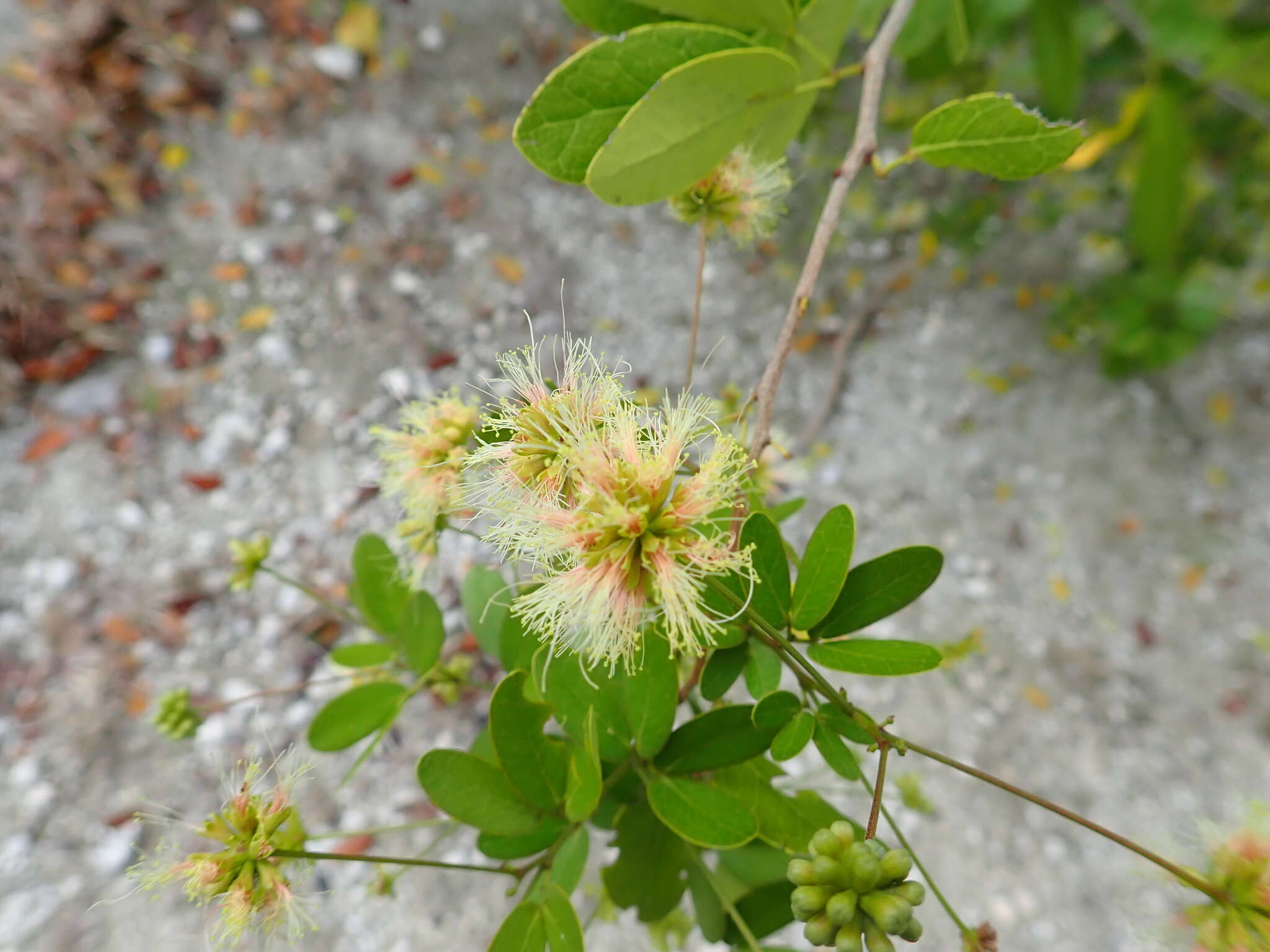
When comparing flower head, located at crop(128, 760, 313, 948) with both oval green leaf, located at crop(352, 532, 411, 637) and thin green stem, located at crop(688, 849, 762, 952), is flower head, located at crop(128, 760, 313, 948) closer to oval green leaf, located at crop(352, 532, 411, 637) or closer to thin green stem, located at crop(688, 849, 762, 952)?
oval green leaf, located at crop(352, 532, 411, 637)

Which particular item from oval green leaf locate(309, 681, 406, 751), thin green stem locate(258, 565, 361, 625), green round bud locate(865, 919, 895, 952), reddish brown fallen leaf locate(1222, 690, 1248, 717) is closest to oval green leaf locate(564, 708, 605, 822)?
green round bud locate(865, 919, 895, 952)

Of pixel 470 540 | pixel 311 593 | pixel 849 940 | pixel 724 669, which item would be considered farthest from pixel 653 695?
pixel 470 540

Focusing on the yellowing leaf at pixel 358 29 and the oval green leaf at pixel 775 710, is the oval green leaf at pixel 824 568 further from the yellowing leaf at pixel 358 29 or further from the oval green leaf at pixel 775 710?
the yellowing leaf at pixel 358 29

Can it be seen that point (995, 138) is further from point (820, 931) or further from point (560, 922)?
point (560, 922)

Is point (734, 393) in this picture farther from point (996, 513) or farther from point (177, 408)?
point (177, 408)

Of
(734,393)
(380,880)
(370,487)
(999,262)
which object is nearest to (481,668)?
(370,487)

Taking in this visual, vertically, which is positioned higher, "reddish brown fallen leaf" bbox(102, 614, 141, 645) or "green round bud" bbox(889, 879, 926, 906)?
"green round bud" bbox(889, 879, 926, 906)

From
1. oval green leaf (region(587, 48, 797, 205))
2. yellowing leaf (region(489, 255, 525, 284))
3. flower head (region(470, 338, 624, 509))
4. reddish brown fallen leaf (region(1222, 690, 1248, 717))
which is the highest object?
oval green leaf (region(587, 48, 797, 205))
